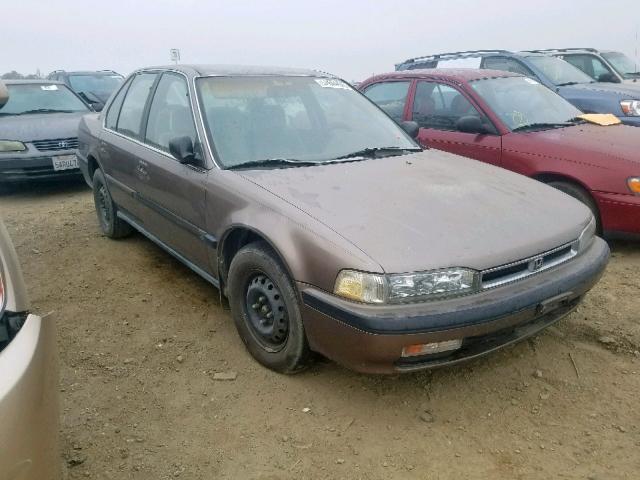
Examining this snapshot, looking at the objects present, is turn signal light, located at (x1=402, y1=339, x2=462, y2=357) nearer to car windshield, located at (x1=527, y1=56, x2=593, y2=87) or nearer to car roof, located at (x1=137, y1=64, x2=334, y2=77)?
car roof, located at (x1=137, y1=64, x2=334, y2=77)

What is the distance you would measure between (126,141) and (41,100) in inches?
183

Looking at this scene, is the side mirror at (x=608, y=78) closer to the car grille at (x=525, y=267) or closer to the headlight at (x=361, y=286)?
the car grille at (x=525, y=267)

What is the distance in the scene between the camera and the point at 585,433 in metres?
2.44

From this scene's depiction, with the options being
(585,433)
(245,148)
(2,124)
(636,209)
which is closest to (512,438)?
(585,433)

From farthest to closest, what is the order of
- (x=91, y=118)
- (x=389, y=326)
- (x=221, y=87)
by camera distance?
(x=91, y=118) < (x=221, y=87) < (x=389, y=326)

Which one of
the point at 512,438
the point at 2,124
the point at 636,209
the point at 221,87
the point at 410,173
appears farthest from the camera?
the point at 2,124

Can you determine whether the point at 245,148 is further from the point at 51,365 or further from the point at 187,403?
the point at 51,365

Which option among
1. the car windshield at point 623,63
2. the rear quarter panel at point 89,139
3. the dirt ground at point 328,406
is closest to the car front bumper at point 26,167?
the rear quarter panel at point 89,139

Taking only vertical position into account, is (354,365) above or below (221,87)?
below

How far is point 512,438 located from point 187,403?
1528 millimetres

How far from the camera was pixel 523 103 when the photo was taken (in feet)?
17.3

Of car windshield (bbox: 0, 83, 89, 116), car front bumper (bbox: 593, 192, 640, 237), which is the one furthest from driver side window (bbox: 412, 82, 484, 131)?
car windshield (bbox: 0, 83, 89, 116)

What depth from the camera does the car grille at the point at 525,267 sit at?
2.43 m

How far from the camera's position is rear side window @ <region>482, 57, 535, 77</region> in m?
7.89
